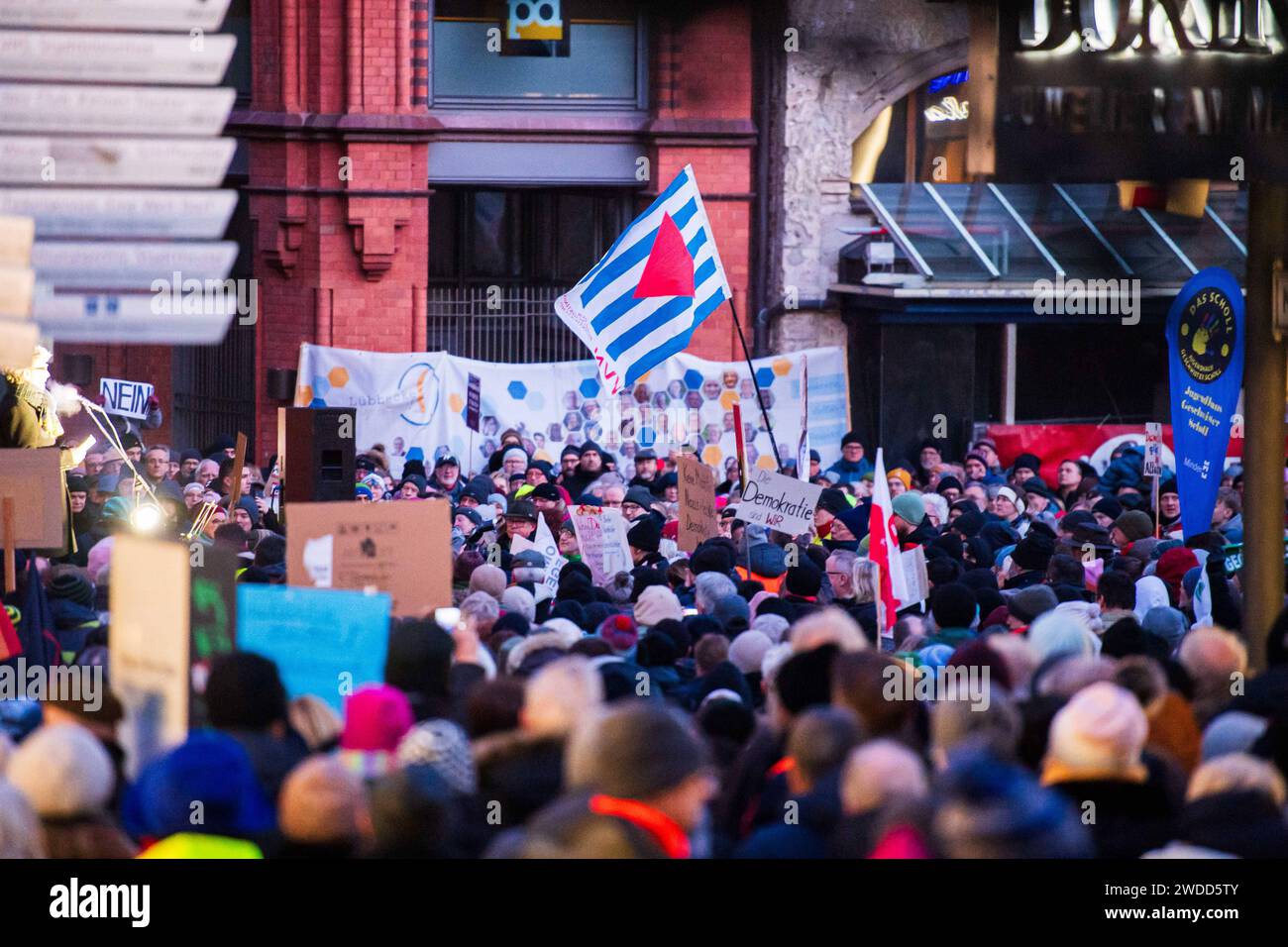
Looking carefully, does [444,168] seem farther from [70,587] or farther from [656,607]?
[656,607]

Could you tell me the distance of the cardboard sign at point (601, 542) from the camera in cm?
1152

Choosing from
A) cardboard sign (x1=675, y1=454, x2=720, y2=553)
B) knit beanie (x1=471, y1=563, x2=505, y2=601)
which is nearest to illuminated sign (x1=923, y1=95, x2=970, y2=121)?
cardboard sign (x1=675, y1=454, x2=720, y2=553)

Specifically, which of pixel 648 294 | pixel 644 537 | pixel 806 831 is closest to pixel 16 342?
pixel 806 831

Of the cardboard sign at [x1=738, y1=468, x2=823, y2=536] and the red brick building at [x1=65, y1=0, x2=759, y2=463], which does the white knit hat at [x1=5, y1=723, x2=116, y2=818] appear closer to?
the cardboard sign at [x1=738, y1=468, x2=823, y2=536]

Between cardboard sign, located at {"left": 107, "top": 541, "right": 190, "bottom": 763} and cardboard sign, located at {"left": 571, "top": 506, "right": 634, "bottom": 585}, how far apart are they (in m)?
5.57

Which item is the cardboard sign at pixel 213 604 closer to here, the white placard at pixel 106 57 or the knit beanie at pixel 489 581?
the white placard at pixel 106 57

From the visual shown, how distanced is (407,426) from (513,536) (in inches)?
298

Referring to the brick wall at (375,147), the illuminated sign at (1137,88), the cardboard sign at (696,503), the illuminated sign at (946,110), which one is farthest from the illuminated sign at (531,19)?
the illuminated sign at (1137,88)

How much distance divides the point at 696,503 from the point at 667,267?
1.96 m

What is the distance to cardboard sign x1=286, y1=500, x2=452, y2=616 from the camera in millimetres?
7801

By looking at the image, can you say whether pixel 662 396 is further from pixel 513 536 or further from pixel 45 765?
pixel 45 765
